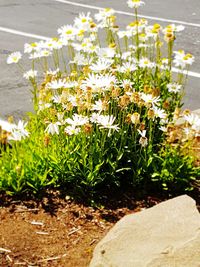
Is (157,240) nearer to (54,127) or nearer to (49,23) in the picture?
(54,127)

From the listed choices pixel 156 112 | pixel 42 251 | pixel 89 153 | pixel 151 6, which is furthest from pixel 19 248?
pixel 151 6

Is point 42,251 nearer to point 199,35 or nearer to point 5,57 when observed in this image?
point 5,57

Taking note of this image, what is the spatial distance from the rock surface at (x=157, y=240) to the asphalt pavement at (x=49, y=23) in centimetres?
346

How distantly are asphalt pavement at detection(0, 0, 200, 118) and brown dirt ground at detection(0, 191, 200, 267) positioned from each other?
2.62 metres

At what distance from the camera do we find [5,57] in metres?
9.03

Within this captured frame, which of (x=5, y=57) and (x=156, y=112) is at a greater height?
(x=156, y=112)

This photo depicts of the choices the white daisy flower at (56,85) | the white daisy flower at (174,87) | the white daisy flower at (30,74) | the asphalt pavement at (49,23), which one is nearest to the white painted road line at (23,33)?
the asphalt pavement at (49,23)

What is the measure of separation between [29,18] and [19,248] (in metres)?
8.44

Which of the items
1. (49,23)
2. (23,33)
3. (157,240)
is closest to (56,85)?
(157,240)

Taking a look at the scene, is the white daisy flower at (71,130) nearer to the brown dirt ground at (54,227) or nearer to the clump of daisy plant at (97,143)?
the clump of daisy plant at (97,143)

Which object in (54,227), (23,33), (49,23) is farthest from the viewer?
(49,23)

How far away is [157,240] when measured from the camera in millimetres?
3457

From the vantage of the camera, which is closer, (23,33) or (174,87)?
(174,87)

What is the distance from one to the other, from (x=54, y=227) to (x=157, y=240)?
3.26 feet
